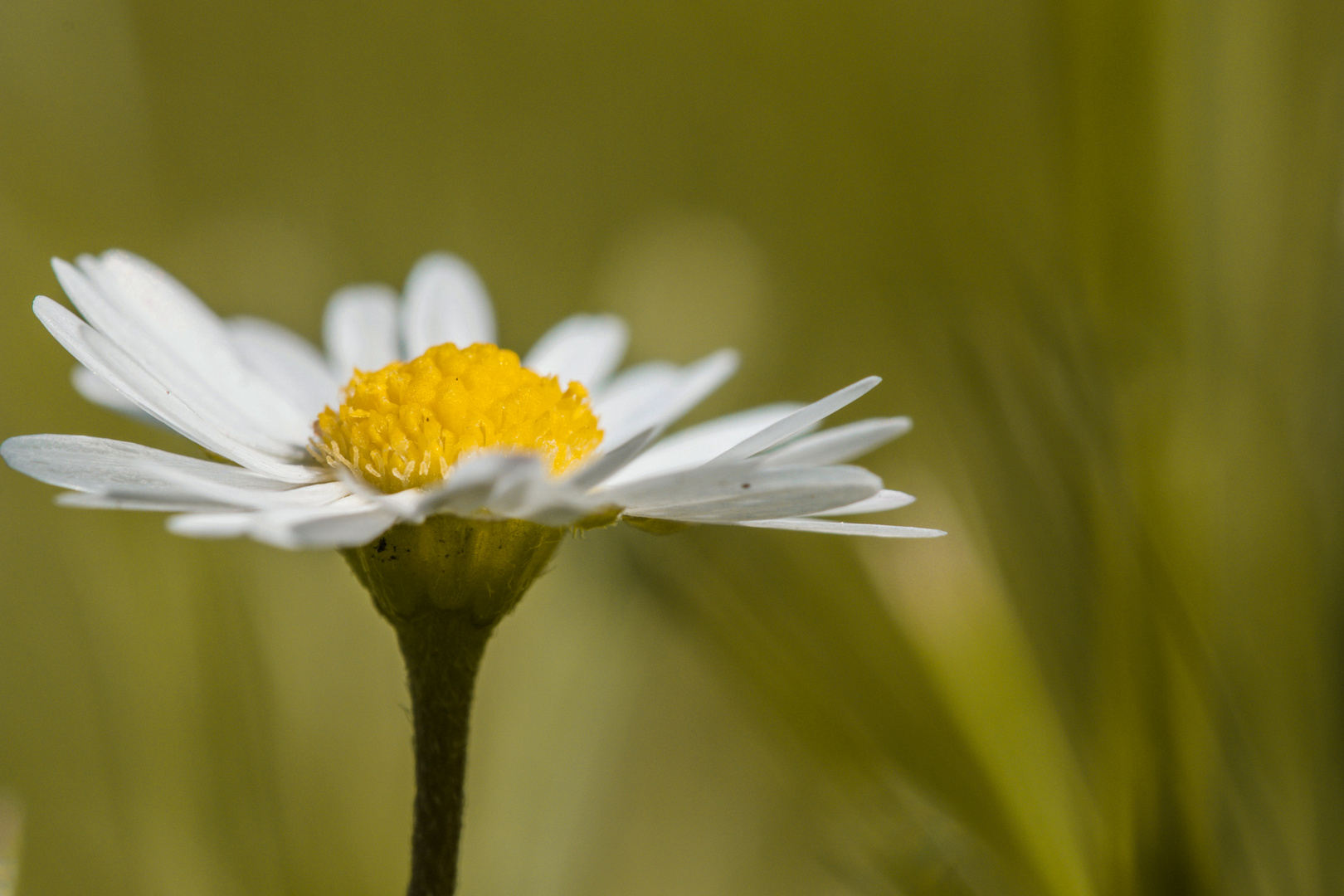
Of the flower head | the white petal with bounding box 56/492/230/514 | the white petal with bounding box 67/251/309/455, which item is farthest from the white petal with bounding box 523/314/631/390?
the white petal with bounding box 56/492/230/514

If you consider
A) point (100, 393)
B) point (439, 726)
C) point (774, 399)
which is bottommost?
point (439, 726)

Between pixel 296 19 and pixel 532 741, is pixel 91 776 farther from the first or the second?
→ pixel 296 19

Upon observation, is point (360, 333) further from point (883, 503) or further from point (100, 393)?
point (883, 503)

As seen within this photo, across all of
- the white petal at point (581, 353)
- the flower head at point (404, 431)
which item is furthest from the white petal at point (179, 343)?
the white petal at point (581, 353)

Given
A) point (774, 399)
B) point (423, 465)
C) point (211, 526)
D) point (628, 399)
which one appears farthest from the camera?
point (774, 399)

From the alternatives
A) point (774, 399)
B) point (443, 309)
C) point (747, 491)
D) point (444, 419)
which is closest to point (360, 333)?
point (443, 309)

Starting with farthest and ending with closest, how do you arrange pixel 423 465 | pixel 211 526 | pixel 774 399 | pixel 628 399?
pixel 774 399 < pixel 628 399 < pixel 423 465 < pixel 211 526

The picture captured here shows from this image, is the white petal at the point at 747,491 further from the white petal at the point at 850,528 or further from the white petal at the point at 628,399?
the white petal at the point at 628,399
